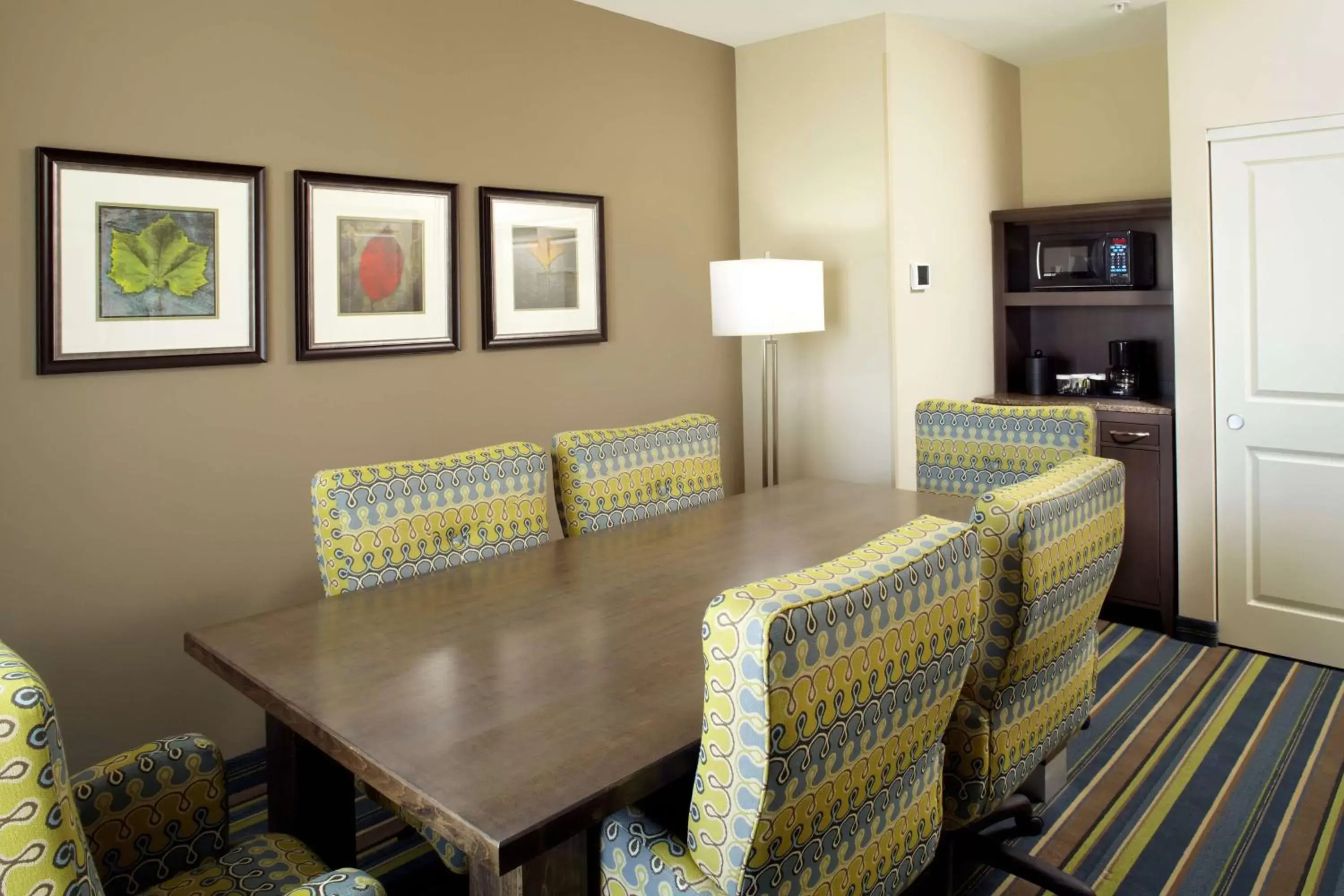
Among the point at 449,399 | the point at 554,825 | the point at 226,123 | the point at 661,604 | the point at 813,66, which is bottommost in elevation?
the point at 554,825

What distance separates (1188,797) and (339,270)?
→ 9.13 feet

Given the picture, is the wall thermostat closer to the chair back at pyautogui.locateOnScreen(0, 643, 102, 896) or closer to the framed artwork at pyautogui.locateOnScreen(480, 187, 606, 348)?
the framed artwork at pyautogui.locateOnScreen(480, 187, 606, 348)

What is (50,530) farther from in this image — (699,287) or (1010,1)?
(1010,1)

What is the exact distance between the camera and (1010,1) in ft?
12.2

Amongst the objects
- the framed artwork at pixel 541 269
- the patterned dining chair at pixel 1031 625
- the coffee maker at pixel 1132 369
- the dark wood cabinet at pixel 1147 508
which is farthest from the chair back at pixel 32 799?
the coffee maker at pixel 1132 369

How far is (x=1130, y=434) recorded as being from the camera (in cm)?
391

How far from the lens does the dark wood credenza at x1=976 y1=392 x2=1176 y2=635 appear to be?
381cm

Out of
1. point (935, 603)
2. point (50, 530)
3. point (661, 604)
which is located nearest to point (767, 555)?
point (661, 604)

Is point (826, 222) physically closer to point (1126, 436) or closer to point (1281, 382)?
point (1126, 436)

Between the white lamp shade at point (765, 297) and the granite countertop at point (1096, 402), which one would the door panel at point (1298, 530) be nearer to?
the granite countertop at point (1096, 402)

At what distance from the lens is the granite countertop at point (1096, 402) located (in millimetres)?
3885

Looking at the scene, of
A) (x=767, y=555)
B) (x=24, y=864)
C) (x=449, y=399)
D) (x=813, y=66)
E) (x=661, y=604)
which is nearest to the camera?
(x=24, y=864)

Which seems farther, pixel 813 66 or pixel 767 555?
pixel 813 66

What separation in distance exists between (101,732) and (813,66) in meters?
3.41
